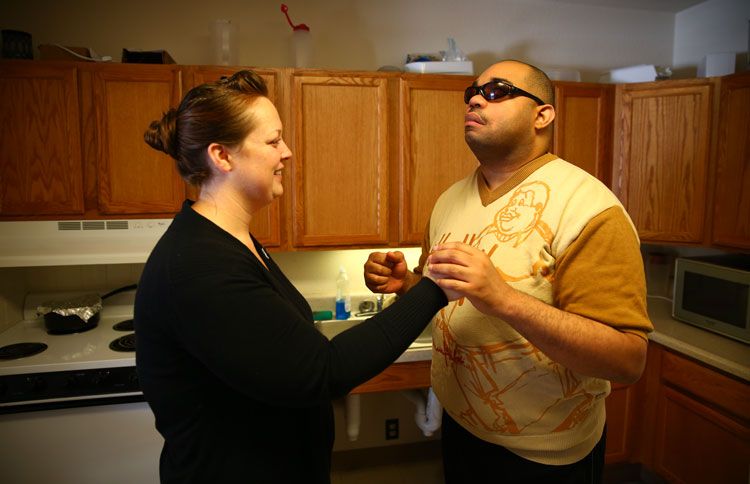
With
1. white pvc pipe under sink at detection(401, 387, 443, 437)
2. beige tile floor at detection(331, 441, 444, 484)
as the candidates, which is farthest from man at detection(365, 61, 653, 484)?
beige tile floor at detection(331, 441, 444, 484)

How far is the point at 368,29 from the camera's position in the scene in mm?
2750

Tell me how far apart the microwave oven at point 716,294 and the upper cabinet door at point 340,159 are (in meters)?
1.51

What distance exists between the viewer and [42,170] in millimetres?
2182

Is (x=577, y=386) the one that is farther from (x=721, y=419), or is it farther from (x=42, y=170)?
(x=42, y=170)

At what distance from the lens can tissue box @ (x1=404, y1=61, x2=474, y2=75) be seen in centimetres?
245

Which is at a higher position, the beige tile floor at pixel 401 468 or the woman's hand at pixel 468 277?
the woman's hand at pixel 468 277

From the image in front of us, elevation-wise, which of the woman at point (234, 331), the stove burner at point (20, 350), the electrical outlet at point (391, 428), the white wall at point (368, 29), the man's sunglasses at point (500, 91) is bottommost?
the electrical outlet at point (391, 428)

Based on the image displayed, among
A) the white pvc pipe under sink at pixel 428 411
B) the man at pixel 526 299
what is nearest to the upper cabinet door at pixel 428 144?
the white pvc pipe under sink at pixel 428 411

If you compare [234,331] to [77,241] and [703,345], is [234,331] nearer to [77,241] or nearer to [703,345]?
[77,241]

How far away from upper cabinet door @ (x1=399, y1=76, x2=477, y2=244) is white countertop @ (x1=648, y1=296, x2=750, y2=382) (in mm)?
1218

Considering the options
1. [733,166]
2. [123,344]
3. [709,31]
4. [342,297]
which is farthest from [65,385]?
[709,31]

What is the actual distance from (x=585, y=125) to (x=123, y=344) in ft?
8.10

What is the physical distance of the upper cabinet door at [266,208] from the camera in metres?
2.27

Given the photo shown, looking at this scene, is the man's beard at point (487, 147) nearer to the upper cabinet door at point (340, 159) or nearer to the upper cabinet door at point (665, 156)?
the upper cabinet door at point (340, 159)
